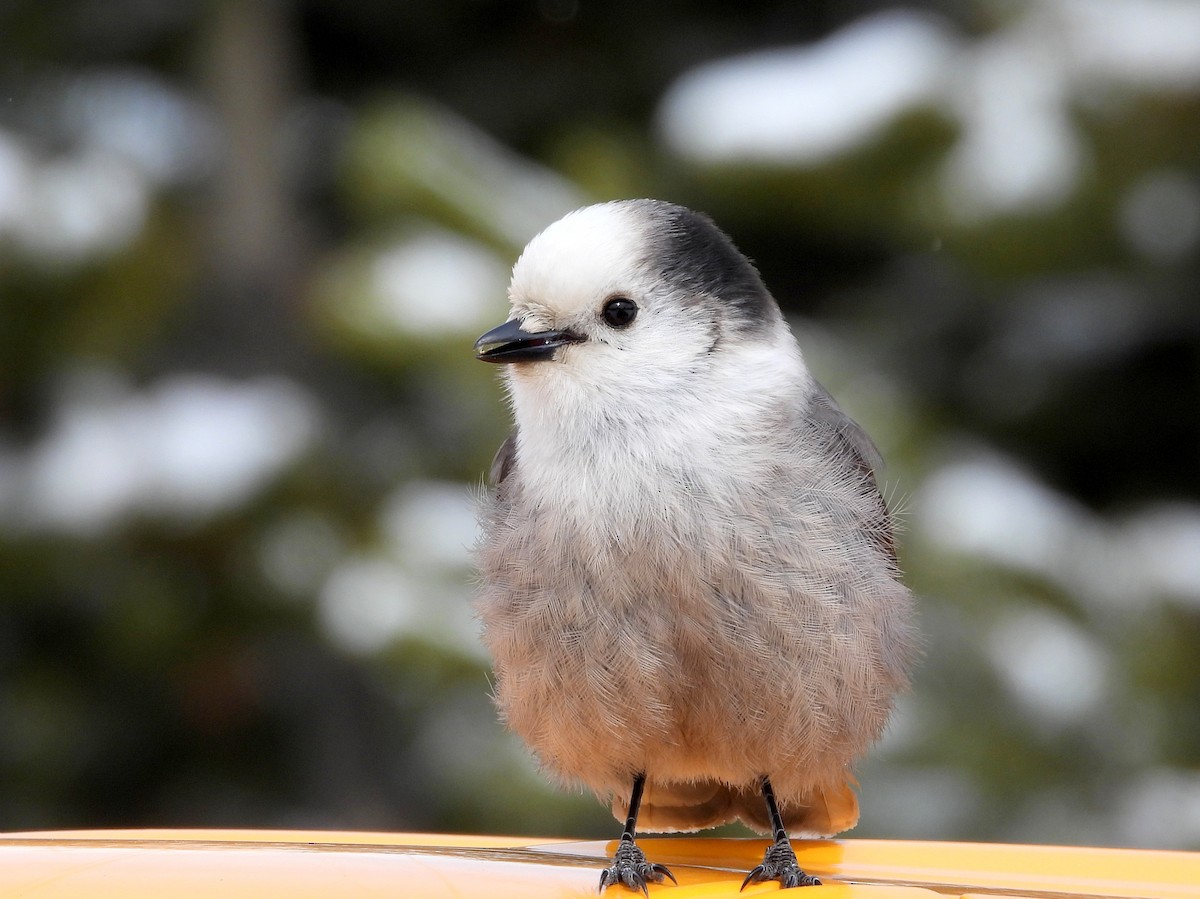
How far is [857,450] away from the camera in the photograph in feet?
8.29

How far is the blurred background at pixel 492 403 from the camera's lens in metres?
4.48

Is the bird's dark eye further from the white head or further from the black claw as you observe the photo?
the black claw

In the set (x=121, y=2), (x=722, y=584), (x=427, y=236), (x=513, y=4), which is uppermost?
(x=513, y=4)

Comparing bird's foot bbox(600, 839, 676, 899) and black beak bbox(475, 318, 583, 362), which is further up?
black beak bbox(475, 318, 583, 362)

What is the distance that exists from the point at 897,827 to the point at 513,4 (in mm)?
4257

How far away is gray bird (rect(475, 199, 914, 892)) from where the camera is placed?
7.03ft

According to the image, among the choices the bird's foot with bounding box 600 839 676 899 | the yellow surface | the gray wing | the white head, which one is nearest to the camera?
the yellow surface

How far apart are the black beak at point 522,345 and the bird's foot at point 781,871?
2.70ft

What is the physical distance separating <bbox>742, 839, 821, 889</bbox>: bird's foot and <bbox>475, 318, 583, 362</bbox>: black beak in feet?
2.70

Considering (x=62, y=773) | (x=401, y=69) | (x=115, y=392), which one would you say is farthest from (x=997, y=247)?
(x=62, y=773)

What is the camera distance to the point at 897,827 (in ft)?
14.4

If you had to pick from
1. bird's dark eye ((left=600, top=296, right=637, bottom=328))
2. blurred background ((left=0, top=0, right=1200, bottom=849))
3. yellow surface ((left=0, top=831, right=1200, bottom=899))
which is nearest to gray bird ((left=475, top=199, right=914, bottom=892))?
bird's dark eye ((left=600, top=296, right=637, bottom=328))

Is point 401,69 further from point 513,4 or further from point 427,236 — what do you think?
point 427,236

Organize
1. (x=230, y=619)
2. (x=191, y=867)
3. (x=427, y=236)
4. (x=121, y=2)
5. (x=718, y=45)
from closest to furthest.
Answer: (x=191, y=867) → (x=427, y=236) → (x=230, y=619) → (x=718, y=45) → (x=121, y=2)
